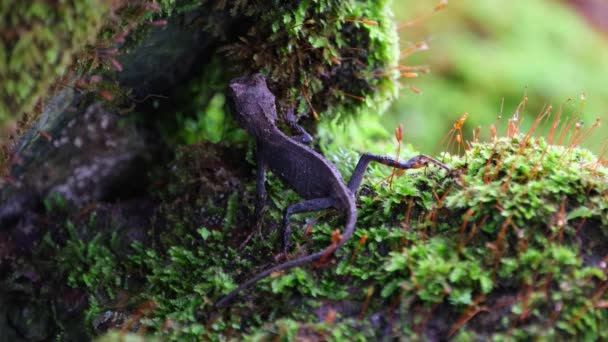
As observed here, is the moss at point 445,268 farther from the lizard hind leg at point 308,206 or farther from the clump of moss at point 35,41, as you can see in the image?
the clump of moss at point 35,41

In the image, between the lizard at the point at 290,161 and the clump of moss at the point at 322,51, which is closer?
the lizard at the point at 290,161

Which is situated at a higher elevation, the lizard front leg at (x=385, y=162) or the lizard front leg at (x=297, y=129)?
the lizard front leg at (x=297, y=129)

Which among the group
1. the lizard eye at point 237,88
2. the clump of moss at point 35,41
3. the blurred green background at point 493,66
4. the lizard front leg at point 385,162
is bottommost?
the blurred green background at point 493,66

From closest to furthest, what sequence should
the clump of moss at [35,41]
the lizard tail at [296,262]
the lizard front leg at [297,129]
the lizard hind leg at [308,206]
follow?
the clump of moss at [35,41]
the lizard tail at [296,262]
the lizard hind leg at [308,206]
the lizard front leg at [297,129]

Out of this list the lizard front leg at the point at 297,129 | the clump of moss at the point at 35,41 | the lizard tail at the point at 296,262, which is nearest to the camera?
the clump of moss at the point at 35,41

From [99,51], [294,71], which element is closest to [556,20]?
[294,71]

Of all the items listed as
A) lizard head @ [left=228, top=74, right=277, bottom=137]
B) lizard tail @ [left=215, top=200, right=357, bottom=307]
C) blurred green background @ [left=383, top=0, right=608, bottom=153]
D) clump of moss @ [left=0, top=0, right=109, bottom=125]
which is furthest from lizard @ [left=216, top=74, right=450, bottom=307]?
blurred green background @ [left=383, top=0, right=608, bottom=153]

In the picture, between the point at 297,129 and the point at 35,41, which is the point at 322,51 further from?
the point at 35,41

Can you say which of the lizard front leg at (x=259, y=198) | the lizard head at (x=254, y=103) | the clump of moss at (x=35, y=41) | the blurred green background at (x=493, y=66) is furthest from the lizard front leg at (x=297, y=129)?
the blurred green background at (x=493, y=66)

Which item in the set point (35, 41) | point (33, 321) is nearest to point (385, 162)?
point (35, 41)
